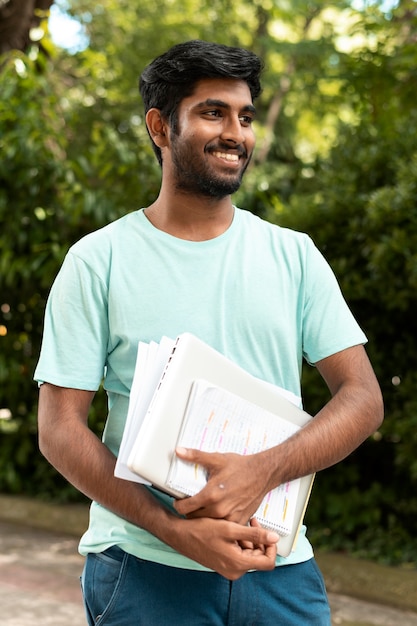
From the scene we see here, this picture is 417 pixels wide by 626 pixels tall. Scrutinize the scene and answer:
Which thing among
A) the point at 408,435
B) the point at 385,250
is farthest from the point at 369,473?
the point at 385,250

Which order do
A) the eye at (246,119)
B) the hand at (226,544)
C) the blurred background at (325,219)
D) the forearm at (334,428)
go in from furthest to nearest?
the blurred background at (325,219), the eye at (246,119), the forearm at (334,428), the hand at (226,544)

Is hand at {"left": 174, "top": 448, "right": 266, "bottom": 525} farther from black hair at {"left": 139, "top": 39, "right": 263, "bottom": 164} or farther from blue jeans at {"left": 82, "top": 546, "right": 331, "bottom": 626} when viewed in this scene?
black hair at {"left": 139, "top": 39, "right": 263, "bottom": 164}

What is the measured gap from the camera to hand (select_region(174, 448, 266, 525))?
1518 millimetres

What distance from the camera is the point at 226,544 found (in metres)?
1.51

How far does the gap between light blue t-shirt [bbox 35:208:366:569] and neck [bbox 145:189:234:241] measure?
0.10 ft

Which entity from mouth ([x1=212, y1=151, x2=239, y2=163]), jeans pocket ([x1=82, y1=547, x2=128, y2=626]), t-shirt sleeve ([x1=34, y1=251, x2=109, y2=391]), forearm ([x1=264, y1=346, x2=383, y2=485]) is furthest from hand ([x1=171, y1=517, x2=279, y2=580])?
mouth ([x1=212, y1=151, x2=239, y2=163])

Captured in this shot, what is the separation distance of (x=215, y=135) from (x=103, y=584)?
0.87 meters

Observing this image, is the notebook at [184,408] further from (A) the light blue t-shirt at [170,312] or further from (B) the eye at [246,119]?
(B) the eye at [246,119]

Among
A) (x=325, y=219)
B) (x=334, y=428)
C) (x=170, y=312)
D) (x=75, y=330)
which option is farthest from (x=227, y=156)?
(x=325, y=219)

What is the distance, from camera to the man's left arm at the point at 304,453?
5.00 feet

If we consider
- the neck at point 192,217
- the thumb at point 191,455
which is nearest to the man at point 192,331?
the neck at point 192,217

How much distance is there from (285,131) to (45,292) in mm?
9275

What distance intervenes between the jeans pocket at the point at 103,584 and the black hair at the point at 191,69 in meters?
0.83

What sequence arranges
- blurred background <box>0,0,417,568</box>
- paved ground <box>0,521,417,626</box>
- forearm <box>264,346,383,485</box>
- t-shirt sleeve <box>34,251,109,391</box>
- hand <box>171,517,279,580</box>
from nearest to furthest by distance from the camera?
1. hand <box>171,517,279,580</box>
2. forearm <box>264,346,383,485</box>
3. t-shirt sleeve <box>34,251,109,391</box>
4. paved ground <box>0,521,417,626</box>
5. blurred background <box>0,0,417,568</box>
